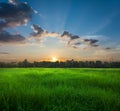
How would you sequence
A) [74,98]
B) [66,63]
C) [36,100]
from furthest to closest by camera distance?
[66,63]
[74,98]
[36,100]

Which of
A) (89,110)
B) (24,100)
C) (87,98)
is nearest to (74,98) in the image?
(87,98)

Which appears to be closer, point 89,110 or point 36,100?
point 89,110

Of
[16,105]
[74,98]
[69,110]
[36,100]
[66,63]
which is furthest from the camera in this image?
[66,63]

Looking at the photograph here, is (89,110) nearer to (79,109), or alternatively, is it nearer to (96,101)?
(79,109)

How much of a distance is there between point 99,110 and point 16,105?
263 centimetres

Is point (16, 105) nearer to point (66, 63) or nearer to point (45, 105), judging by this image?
point (45, 105)

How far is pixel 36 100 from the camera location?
6.51m

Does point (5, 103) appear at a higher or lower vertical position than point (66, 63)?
lower

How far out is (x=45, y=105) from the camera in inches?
237

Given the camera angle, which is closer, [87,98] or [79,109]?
[79,109]

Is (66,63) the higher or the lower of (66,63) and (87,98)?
the higher

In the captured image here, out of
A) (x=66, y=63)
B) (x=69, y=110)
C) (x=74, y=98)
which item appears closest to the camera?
(x=69, y=110)

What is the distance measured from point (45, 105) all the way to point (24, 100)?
3.09ft

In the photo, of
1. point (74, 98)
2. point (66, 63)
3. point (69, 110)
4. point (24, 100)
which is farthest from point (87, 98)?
point (66, 63)
